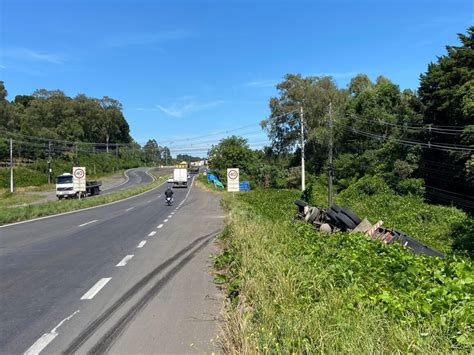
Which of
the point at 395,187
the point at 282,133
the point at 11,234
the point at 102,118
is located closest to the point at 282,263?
the point at 11,234

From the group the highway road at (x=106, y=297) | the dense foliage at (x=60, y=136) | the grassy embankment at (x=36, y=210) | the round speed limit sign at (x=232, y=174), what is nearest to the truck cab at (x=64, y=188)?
the grassy embankment at (x=36, y=210)

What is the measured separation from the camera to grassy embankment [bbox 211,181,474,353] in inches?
168

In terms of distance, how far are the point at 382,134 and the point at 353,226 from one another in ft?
152

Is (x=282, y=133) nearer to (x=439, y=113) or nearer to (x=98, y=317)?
(x=439, y=113)

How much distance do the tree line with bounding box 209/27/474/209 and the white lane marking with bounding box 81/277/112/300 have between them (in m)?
27.0

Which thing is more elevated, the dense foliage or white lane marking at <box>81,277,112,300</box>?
the dense foliage

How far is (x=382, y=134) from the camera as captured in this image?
60.9 metres

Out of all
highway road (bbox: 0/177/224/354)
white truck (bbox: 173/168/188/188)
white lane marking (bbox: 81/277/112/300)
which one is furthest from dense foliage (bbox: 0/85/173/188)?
white lane marking (bbox: 81/277/112/300)

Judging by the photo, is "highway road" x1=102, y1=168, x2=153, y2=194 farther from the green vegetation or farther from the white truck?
the green vegetation

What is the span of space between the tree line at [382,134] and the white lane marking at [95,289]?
26987mm

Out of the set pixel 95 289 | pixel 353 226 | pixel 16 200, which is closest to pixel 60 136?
pixel 16 200

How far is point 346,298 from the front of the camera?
5.66m

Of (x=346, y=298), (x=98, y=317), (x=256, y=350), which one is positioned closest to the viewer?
(x=256, y=350)

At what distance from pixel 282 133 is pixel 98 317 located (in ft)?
233
